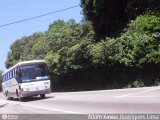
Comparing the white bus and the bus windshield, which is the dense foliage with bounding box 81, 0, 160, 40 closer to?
the bus windshield

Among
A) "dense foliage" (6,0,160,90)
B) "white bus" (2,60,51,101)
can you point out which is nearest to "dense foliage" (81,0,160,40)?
"dense foliage" (6,0,160,90)

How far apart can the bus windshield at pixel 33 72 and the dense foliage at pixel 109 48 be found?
7.59m

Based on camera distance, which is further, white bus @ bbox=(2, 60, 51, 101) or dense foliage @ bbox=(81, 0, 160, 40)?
dense foliage @ bbox=(81, 0, 160, 40)

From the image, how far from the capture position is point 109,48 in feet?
119

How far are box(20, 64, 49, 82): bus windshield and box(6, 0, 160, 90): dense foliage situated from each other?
7.59m

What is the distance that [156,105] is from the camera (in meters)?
16.6

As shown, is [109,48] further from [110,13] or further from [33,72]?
[33,72]

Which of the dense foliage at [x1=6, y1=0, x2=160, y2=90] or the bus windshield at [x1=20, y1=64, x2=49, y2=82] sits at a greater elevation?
the dense foliage at [x1=6, y1=0, x2=160, y2=90]

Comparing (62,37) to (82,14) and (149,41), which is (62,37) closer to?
(82,14)

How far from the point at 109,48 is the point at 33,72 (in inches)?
348

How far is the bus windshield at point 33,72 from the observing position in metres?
29.6

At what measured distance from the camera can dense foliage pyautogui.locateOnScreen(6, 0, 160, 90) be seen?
1313 inches

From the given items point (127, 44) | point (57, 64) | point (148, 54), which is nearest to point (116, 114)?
point (148, 54)

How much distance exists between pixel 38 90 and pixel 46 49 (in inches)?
1001
